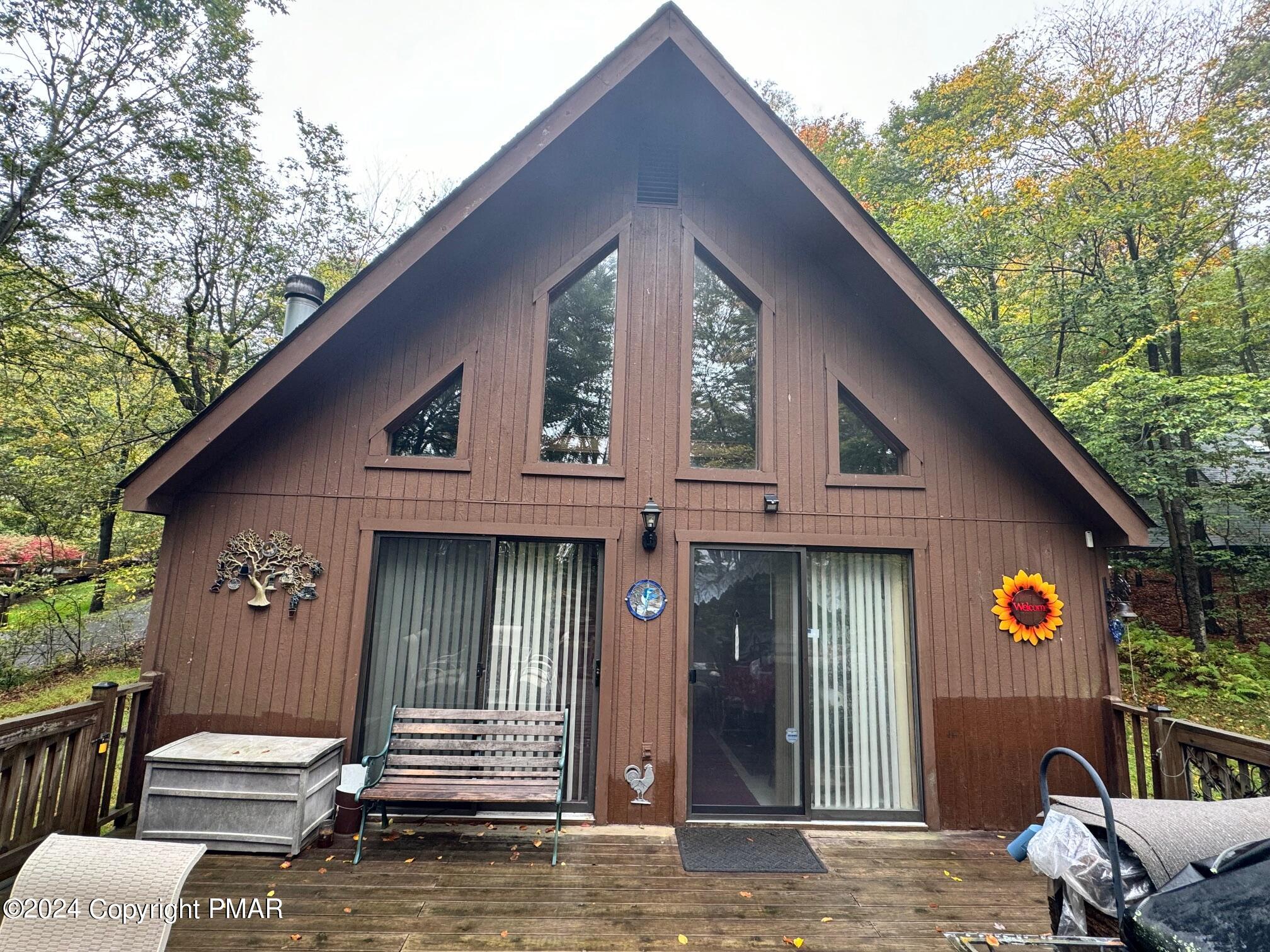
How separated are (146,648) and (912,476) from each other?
19.4 ft

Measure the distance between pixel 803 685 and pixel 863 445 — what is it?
2003 mm

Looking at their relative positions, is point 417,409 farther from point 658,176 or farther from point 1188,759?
point 1188,759

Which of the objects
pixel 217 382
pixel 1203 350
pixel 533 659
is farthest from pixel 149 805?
pixel 1203 350

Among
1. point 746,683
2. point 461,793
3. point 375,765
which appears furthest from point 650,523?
point 375,765

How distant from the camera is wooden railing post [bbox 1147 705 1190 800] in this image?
3848 mm

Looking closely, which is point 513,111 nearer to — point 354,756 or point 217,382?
point 217,382

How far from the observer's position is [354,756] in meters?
4.29

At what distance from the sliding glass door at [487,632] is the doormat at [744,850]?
2.83 feet

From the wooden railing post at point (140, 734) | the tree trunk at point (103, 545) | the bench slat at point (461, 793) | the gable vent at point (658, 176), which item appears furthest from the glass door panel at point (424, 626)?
the tree trunk at point (103, 545)

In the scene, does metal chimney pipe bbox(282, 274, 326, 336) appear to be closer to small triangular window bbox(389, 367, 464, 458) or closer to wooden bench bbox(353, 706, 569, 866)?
small triangular window bbox(389, 367, 464, 458)

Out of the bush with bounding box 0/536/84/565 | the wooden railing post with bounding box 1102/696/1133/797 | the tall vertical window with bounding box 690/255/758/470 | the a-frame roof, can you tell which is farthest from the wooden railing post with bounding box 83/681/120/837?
the bush with bounding box 0/536/84/565

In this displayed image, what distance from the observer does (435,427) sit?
4.75 meters

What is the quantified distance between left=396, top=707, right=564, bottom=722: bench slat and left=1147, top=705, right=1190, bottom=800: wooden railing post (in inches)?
157

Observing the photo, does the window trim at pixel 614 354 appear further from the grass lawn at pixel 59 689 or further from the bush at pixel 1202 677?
the bush at pixel 1202 677
